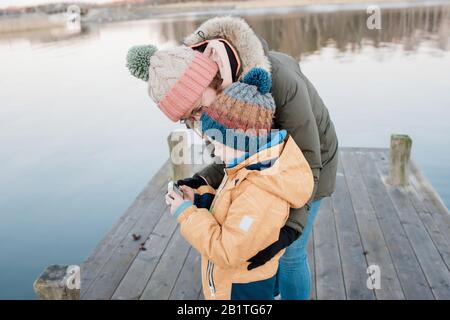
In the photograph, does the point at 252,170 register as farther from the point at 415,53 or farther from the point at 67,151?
the point at 415,53

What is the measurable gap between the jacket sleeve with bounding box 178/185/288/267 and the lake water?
14.2 feet

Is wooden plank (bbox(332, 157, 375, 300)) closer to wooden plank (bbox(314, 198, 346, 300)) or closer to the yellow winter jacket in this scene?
wooden plank (bbox(314, 198, 346, 300))

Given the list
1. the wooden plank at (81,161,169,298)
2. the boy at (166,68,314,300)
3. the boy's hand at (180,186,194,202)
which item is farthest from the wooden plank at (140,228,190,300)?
the boy at (166,68,314,300)

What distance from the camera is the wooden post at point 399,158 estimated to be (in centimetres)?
455

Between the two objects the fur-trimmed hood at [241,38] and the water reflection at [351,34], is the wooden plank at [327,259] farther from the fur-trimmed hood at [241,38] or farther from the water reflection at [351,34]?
the water reflection at [351,34]

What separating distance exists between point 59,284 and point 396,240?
263 cm

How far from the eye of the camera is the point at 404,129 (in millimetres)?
10445

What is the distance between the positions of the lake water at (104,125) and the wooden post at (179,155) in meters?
2.32

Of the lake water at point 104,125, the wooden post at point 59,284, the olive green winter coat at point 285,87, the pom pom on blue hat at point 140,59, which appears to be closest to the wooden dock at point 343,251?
the wooden post at point 59,284

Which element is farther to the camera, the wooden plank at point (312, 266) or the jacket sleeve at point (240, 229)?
the wooden plank at point (312, 266)

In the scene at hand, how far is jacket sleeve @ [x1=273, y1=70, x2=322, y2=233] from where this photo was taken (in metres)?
1.79

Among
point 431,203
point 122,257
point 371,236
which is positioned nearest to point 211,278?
point 122,257
